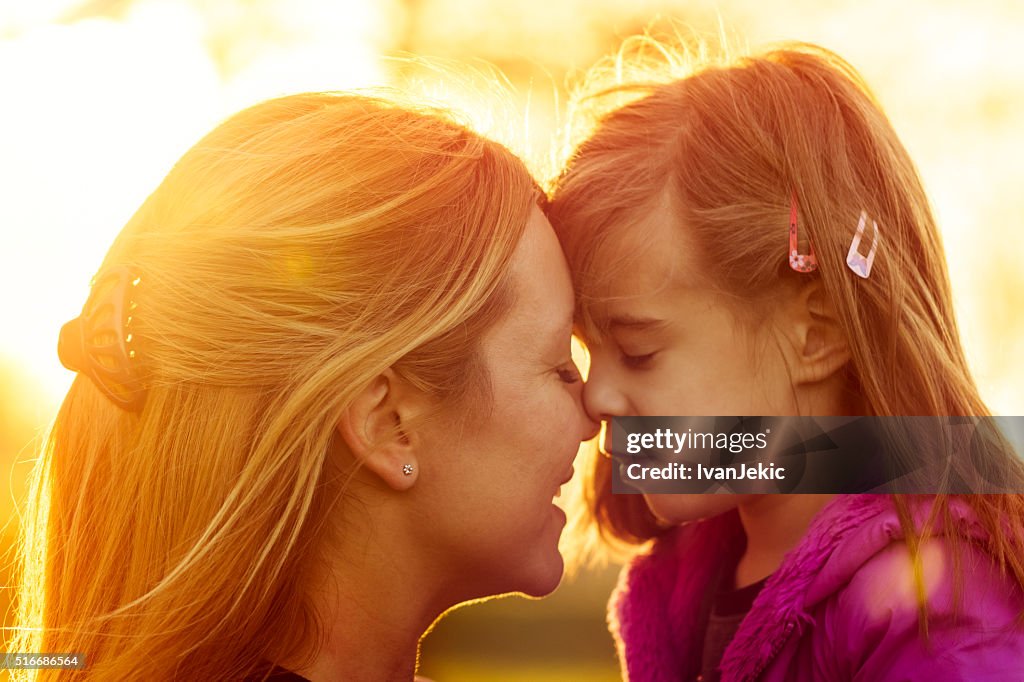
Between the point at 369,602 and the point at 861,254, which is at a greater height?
the point at 861,254

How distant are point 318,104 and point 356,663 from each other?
965 mm

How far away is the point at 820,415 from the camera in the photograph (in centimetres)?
195

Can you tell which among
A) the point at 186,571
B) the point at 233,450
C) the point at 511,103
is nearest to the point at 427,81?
the point at 511,103

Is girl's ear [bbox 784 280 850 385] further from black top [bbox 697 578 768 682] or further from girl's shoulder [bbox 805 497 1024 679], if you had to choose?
black top [bbox 697 578 768 682]

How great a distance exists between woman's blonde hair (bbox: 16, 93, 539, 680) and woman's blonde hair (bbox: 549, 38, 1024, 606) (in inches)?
17.7

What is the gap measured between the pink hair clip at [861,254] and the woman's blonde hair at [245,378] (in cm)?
68

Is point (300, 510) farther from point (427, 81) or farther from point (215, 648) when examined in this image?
point (427, 81)

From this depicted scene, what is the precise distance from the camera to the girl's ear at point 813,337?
6.21ft

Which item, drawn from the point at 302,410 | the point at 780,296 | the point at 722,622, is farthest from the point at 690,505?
the point at 302,410

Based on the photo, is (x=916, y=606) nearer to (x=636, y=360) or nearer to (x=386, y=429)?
(x=636, y=360)

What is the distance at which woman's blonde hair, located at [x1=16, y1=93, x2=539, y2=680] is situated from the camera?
148cm

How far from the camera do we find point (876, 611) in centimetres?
159

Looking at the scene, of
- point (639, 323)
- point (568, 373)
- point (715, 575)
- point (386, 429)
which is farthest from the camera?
point (715, 575)

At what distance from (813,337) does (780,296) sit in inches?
4.1
